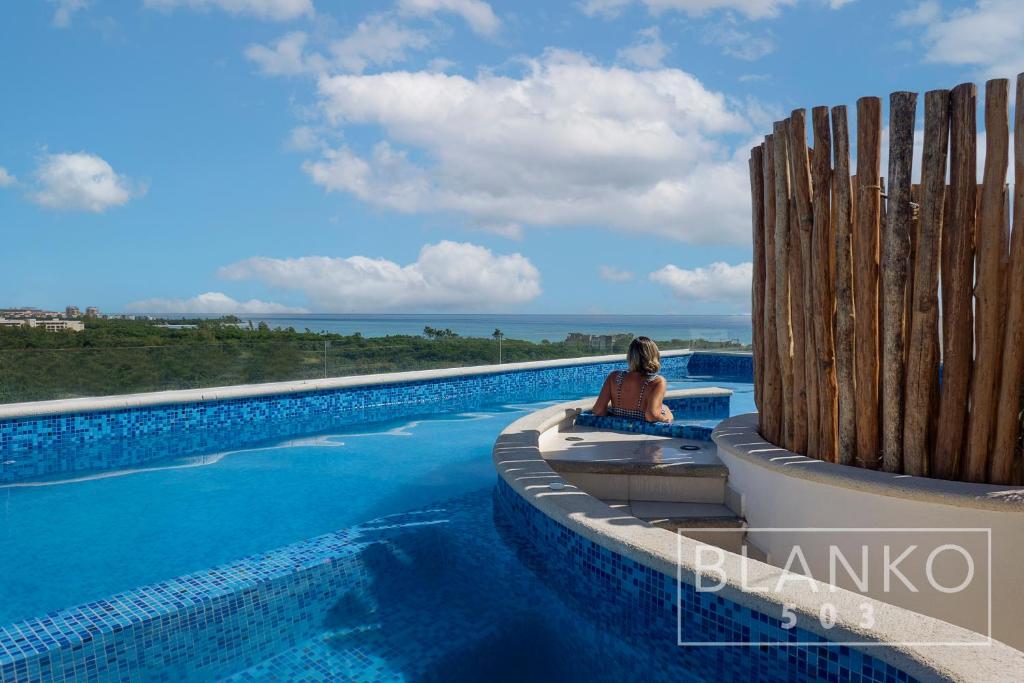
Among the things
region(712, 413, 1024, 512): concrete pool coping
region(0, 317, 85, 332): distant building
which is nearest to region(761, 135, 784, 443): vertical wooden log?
region(712, 413, 1024, 512): concrete pool coping

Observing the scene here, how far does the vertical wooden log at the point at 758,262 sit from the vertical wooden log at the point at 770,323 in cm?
9

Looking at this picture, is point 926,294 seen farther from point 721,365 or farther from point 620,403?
point 721,365

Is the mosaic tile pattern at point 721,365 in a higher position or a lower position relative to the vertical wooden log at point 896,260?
lower

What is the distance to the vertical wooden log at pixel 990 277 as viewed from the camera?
9.00 feet

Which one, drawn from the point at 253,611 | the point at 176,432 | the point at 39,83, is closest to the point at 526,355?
the point at 176,432

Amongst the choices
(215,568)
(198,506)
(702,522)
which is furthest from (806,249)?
(198,506)

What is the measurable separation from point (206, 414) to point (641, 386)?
6.44 meters

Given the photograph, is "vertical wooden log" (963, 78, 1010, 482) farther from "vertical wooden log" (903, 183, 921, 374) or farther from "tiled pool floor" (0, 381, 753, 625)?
"tiled pool floor" (0, 381, 753, 625)

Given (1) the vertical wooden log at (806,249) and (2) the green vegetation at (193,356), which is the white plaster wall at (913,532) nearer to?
(1) the vertical wooden log at (806,249)

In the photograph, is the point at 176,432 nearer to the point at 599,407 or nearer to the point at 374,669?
the point at 599,407

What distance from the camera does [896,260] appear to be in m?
2.94

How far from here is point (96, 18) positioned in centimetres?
1076

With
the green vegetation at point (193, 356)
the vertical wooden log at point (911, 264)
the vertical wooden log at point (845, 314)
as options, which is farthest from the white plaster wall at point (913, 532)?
the green vegetation at point (193, 356)

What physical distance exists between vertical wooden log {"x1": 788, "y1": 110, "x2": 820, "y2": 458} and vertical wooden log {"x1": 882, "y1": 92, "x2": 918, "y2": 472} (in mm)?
387
